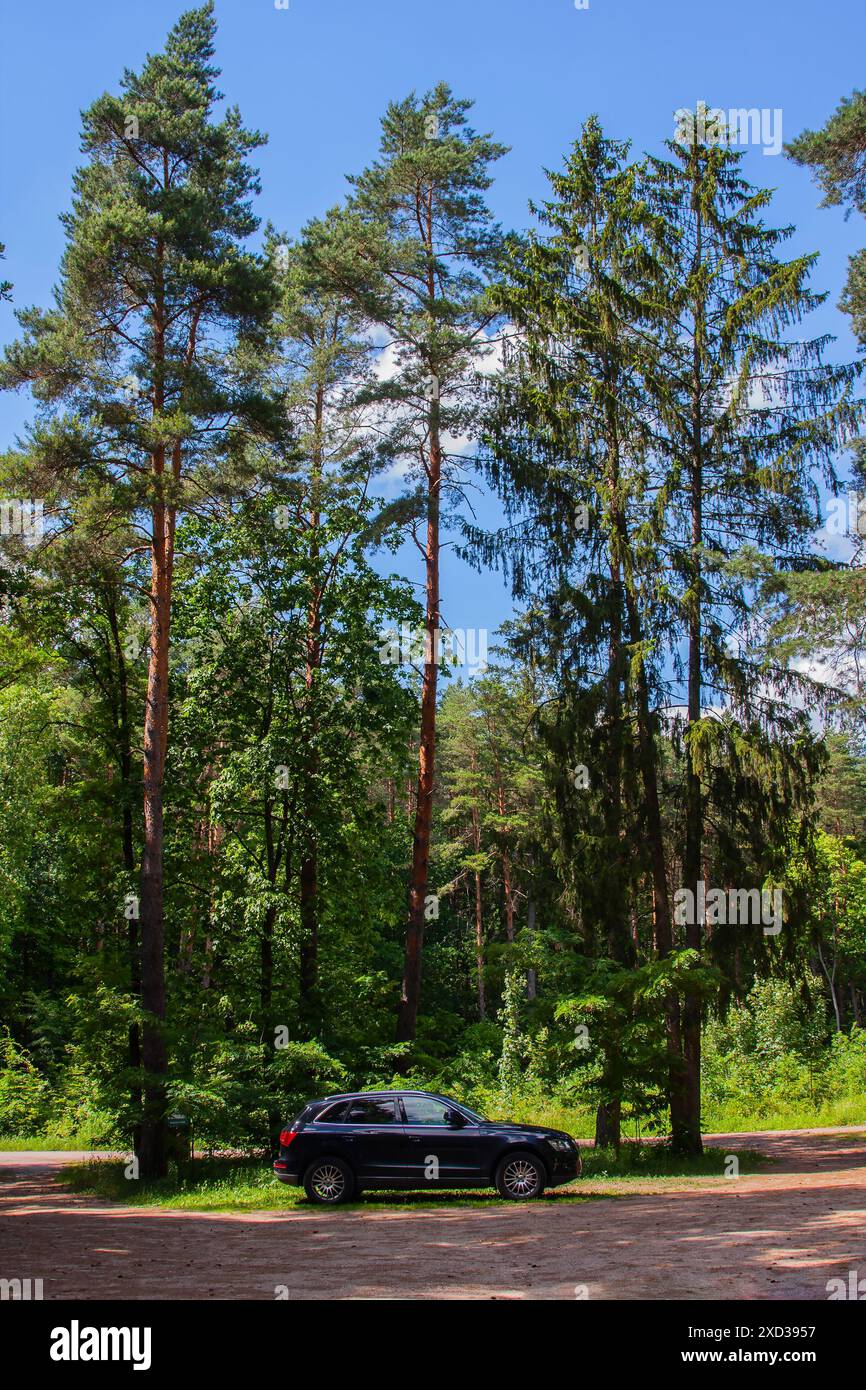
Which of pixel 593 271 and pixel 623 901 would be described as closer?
pixel 623 901

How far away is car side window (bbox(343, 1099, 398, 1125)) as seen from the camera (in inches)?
558

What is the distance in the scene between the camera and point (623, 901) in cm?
1867

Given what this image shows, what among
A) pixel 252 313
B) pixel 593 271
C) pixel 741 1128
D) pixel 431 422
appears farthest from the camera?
pixel 741 1128

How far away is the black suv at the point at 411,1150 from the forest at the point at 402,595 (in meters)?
3.13

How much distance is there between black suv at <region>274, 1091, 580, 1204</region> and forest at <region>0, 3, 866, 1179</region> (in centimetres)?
313

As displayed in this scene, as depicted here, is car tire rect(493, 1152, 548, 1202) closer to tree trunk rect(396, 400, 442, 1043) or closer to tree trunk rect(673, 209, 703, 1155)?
tree trunk rect(673, 209, 703, 1155)

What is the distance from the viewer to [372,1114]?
14227 millimetres

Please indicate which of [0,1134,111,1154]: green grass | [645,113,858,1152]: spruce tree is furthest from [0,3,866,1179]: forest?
[0,1134,111,1154]: green grass

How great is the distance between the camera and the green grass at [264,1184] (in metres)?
14.5

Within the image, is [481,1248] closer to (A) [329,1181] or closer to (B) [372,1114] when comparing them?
(B) [372,1114]
